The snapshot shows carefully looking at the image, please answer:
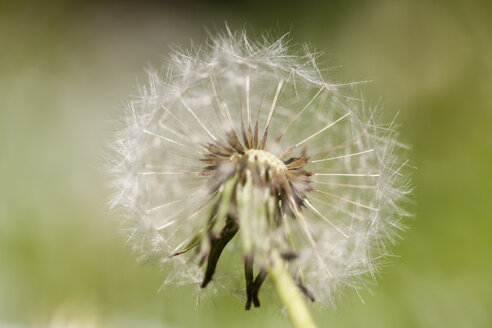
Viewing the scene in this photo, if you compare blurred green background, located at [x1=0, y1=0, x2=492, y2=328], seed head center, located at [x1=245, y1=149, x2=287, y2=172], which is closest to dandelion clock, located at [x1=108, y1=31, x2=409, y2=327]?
seed head center, located at [x1=245, y1=149, x2=287, y2=172]

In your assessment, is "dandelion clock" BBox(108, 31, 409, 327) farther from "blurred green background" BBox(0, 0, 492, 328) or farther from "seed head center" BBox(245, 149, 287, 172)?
"blurred green background" BBox(0, 0, 492, 328)

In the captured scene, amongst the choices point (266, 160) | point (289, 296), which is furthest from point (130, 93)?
point (289, 296)

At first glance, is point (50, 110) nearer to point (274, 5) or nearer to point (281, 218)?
point (274, 5)

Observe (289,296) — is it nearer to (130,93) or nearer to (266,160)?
(266,160)

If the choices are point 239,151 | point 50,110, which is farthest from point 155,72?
point 50,110

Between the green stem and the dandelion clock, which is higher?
the dandelion clock

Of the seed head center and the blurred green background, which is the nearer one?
the seed head center

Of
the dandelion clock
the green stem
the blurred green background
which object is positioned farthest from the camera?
the blurred green background
